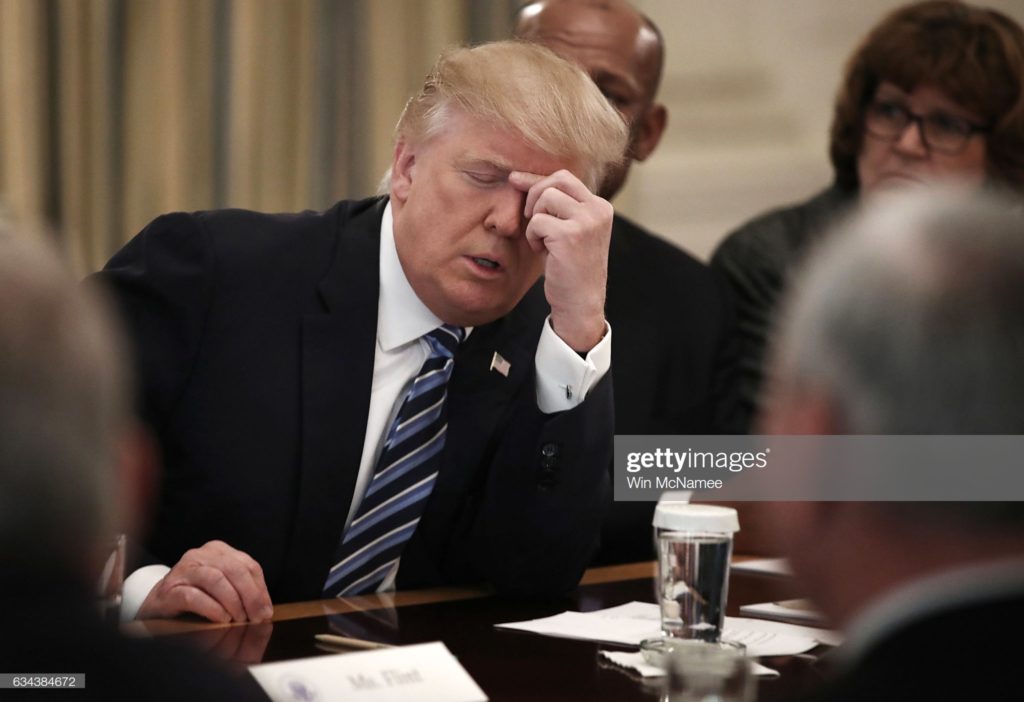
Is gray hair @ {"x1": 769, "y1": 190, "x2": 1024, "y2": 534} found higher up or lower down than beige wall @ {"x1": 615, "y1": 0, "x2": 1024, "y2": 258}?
lower down

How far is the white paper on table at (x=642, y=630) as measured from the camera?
1805 millimetres

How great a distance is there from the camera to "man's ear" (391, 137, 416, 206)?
235cm

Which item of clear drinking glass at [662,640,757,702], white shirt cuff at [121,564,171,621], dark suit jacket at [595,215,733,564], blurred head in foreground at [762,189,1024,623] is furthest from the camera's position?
dark suit jacket at [595,215,733,564]

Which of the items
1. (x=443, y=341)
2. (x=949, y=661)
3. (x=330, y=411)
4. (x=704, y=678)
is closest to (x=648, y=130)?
(x=443, y=341)

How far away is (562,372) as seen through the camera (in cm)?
225

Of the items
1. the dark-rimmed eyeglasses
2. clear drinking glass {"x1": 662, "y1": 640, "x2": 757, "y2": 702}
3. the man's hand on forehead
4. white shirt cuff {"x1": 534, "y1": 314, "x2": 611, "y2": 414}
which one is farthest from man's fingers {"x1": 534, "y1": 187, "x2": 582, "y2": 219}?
the dark-rimmed eyeglasses

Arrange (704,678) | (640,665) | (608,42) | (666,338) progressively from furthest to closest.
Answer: (608,42) → (666,338) → (640,665) → (704,678)

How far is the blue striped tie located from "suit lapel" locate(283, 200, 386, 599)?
38 mm

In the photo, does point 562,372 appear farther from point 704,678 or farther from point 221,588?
point 704,678

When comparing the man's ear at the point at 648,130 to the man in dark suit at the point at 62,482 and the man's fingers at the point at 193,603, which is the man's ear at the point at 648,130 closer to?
the man's fingers at the point at 193,603

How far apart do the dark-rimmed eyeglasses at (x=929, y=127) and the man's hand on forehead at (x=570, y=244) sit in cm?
120

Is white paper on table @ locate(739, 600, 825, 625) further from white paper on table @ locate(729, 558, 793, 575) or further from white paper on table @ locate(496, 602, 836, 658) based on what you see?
white paper on table @ locate(729, 558, 793, 575)

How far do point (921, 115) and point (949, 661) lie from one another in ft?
8.51

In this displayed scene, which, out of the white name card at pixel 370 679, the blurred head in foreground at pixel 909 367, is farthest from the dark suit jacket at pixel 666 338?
the blurred head in foreground at pixel 909 367
